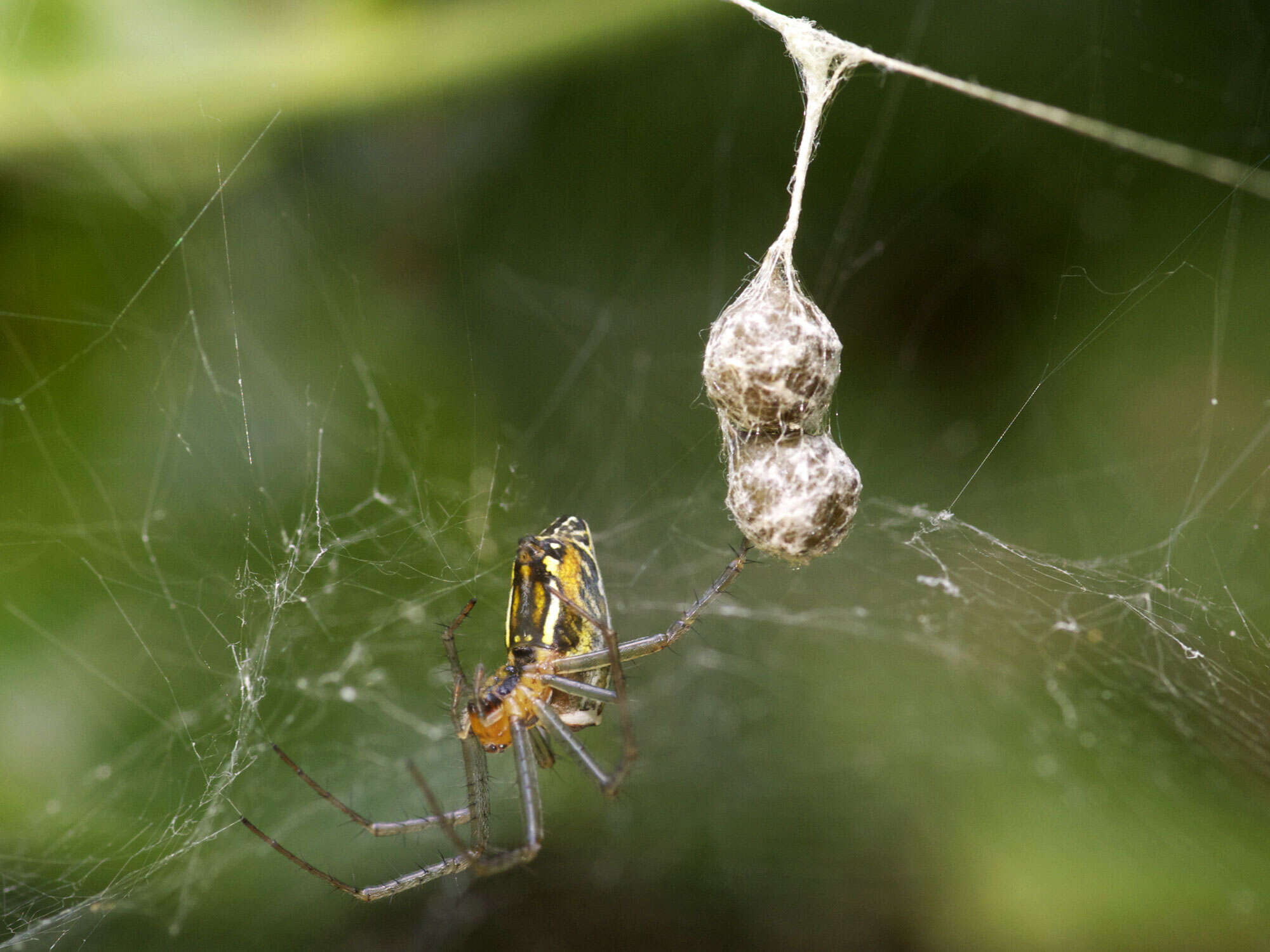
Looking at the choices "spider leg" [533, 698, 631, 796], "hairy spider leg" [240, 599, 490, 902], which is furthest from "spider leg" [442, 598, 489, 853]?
"spider leg" [533, 698, 631, 796]

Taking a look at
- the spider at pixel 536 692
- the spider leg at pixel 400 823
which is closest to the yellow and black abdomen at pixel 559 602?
the spider at pixel 536 692

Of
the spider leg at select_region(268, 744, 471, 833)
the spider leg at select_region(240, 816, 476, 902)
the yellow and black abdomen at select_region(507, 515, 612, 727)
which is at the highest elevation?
the yellow and black abdomen at select_region(507, 515, 612, 727)

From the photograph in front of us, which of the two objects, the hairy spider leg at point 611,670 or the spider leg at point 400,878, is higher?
the hairy spider leg at point 611,670

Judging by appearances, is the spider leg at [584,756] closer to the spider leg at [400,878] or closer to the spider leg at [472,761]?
the spider leg at [472,761]

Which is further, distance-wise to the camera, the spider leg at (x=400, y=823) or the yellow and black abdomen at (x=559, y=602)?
the spider leg at (x=400, y=823)

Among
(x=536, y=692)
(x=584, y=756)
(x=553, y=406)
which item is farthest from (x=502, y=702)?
(x=553, y=406)

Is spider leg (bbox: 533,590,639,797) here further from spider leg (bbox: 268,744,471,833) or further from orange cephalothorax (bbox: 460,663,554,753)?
spider leg (bbox: 268,744,471,833)

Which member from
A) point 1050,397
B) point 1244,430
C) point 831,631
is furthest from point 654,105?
point 831,631
